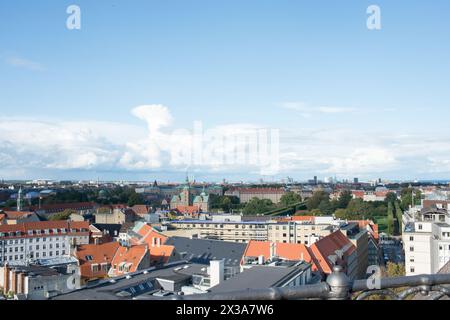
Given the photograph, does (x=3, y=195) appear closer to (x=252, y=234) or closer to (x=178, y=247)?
(x=252, y=234)

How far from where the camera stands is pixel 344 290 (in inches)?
94.9

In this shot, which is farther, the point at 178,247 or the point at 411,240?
the point at 178,247

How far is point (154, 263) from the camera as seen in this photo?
2203 cm

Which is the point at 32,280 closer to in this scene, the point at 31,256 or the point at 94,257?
the point at 94,257

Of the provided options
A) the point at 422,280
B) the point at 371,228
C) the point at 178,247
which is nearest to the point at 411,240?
the point at 178,247

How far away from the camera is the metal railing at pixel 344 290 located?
2.32m

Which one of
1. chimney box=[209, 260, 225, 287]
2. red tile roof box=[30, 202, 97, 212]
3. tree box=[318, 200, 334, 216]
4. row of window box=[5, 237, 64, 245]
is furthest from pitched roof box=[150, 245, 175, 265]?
tree box=[318, 200, 334, 216]

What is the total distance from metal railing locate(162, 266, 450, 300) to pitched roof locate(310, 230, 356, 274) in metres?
18.5

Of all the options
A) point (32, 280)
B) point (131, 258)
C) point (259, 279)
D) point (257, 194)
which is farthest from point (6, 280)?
point (257, 194)

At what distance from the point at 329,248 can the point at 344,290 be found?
23081 millimetres

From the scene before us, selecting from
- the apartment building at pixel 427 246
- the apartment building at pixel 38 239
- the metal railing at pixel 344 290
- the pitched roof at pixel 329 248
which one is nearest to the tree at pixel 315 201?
the pitched roof at pixel 329 248

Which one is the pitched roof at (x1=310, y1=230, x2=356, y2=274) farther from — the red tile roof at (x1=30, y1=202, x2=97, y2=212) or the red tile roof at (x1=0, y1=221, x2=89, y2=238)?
the red tile roof at (x1=30, y1=202, x2=97, y2=212)
